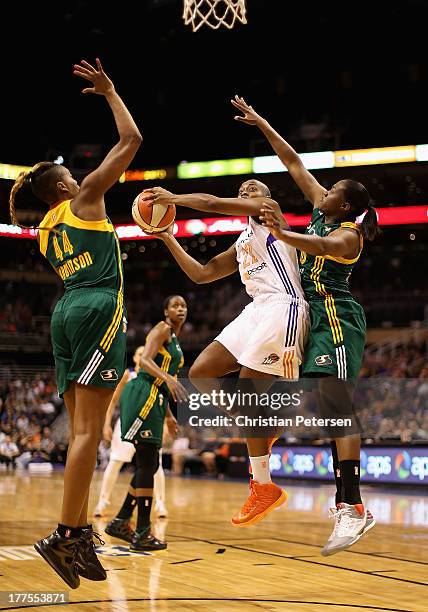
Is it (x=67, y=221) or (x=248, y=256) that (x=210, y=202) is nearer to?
(x=248, y=256)

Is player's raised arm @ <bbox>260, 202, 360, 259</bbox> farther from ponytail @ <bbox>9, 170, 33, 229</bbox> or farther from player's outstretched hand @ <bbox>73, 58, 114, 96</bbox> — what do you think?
ponytail @ <bbox>9, 170, 33, 229</bbox>

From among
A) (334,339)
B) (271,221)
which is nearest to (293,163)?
(271,221)

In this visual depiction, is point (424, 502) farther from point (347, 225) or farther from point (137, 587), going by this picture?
point (347, 225)

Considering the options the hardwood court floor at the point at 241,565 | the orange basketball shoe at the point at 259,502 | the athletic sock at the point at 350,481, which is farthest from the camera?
the hardwood court floor at the point at 241,565

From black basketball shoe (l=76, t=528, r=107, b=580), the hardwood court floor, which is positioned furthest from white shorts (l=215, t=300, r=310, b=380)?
the hardwood court floor

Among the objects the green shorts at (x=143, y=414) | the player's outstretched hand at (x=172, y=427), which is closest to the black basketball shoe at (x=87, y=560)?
the green shorts at (x=143, y=414)

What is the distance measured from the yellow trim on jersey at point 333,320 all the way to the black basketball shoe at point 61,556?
204 cm

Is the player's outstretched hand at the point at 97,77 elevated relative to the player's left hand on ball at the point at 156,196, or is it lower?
elevated

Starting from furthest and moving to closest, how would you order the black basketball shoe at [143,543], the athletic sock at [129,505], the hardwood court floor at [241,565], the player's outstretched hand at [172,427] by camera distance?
the player's outstretched hand at [172,427] → the athletic sock at [129,505] → the black basketball shoe at [143,543] → the hardwood court floor at [241,565]

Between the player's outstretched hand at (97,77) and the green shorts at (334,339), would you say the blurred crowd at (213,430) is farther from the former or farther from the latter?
the player's outstretched hand at (97,77)

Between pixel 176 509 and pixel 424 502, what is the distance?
4088 mm

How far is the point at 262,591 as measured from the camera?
6.80 meters

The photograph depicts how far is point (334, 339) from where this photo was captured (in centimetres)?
564

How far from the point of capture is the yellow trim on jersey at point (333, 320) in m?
5.64
